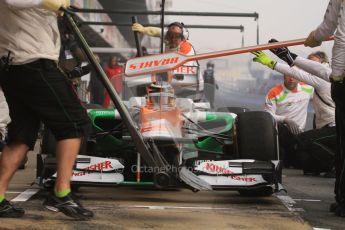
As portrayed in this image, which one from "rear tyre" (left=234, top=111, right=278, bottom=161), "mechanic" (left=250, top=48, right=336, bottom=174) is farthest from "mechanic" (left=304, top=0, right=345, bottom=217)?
"mechanic" (left=250, top=48, right=336, bottom=174)

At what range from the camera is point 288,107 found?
1135 centimetres

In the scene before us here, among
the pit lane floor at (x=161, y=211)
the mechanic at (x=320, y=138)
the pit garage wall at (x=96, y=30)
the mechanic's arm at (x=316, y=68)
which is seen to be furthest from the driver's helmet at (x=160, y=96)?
the pit garage wall at (x=96, y=30)

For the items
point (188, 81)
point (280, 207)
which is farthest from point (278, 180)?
point (188, 81)

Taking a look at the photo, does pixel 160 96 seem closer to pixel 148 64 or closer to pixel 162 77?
pixel 162 77

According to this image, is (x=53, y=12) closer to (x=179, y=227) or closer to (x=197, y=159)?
(x=179, y=227)

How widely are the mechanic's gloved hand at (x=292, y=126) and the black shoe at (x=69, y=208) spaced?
20.6 feet

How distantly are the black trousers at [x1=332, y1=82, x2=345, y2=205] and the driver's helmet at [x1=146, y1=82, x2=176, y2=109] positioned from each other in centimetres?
141

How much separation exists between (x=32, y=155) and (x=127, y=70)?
6447mm

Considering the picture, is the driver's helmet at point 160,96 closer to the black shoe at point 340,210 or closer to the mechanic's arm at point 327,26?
the mechanic's arm at point 327,26

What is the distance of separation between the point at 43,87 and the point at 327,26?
7.44ft

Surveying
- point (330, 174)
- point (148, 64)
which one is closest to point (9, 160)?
point (148, 64)

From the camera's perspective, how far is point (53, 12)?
5.14 m

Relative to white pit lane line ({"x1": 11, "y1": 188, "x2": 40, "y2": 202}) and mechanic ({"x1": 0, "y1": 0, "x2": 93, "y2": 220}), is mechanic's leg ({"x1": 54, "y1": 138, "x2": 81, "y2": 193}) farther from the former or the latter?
white pit lane line ({"x1": 11, "y1": 188, "x2": 40, "y2": 202})

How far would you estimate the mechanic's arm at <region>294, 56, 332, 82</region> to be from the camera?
639 centimetres
